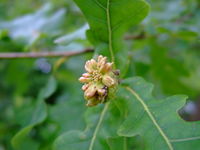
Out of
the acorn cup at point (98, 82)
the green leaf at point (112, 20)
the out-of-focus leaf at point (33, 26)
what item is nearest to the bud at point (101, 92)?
the acorn cup at point (98, 82)

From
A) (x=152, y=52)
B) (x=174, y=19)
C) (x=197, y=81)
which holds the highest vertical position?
(x=174, y=19)

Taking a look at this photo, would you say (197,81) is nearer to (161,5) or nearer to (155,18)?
(161,5)

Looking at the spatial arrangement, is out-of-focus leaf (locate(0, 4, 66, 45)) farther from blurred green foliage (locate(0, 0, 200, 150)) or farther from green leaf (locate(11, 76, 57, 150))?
green leaf (locate(11, 76, 57, 150))

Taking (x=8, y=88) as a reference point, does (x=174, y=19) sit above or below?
above

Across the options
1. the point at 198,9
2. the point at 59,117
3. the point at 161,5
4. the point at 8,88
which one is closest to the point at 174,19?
the point at 198,9

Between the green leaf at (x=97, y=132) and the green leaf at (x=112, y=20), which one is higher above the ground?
the green leaf at (x=112, y=20)

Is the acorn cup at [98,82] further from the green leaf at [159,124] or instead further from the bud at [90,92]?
the green leaf at [159,124]

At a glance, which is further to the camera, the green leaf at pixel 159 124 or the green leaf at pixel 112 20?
the green leaf at pixel 112 20
